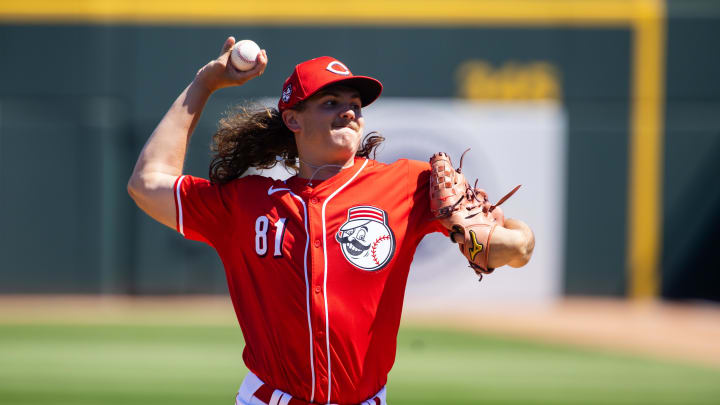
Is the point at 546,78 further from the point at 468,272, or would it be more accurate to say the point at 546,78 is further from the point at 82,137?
the point at 82,137

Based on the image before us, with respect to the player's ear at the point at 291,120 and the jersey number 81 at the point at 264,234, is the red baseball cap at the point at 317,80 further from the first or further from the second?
the jersey number 81 at the point at 264,234

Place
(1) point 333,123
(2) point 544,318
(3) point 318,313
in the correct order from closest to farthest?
(3) point 318,313
(1) point 333,123
(2) point 544,318

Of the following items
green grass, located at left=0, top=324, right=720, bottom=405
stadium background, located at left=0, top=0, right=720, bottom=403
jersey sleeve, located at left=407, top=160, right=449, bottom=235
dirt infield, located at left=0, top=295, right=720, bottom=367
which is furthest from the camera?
stadium background, located at left=0, top=0, right=720, bottom=403

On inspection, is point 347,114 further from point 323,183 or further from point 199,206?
point 199,206

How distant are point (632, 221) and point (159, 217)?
44.6ft

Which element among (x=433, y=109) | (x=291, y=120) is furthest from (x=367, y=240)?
(x=433, y=109)

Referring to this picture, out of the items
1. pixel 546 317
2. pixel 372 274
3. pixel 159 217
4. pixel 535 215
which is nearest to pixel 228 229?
pixel 159 217

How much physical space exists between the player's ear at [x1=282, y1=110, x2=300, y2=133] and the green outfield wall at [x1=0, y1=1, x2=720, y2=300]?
40.4 feet

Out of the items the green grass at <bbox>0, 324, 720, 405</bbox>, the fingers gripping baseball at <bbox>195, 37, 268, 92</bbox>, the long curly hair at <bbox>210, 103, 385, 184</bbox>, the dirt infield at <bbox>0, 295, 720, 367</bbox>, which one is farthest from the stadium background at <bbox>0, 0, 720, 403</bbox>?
the fingers gripping baseball at <bbox>195, 37, 268, 92</bbox>

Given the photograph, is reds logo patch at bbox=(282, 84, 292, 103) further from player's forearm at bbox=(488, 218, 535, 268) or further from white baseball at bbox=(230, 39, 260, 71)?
player's forearm at bbox=(488, 218, 535, 268)

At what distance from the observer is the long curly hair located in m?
3.15

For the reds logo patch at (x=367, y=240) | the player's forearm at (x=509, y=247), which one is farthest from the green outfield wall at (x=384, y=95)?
the player's forearm at (x=509, y=247)

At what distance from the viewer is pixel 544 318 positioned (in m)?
13.5

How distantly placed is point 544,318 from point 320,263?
11182 mm
